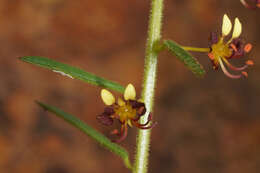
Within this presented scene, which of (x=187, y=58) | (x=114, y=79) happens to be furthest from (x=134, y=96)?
(x=114, y=79)

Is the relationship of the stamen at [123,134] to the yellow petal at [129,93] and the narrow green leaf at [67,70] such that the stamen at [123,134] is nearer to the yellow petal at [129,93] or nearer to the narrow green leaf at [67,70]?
the yellow petal at [129,93]

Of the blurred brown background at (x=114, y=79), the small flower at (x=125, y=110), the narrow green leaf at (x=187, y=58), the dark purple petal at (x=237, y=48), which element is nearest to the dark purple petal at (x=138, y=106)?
the small flower at (x=125, y=110)

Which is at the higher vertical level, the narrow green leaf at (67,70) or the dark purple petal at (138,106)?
the narrow green leaf at (67,70)

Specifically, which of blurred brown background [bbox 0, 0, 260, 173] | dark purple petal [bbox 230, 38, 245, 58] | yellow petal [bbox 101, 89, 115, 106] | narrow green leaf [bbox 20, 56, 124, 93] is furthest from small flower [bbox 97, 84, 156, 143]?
blurred brown background [bbox 0, 0, 260, 173]

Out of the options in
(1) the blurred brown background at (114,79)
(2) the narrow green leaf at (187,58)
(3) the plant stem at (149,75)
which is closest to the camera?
(2) the narrow green leaf at (187,58)

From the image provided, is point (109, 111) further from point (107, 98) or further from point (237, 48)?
point (237, 48)

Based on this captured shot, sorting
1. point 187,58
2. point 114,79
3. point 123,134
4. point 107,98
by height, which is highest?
point 114,79
